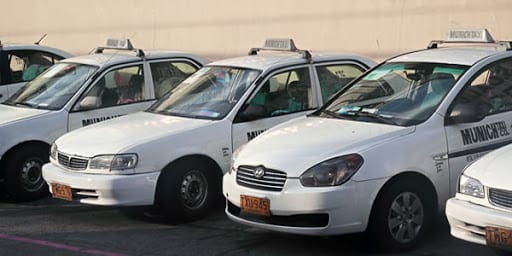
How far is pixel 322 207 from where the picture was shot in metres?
6.46

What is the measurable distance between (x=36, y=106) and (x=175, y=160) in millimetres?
2565

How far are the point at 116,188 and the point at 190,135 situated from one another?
0.83 m

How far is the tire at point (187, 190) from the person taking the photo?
789 centimetres

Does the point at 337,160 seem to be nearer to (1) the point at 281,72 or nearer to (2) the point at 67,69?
(1) the point at 281,72

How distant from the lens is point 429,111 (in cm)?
708

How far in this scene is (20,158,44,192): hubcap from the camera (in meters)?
9.26

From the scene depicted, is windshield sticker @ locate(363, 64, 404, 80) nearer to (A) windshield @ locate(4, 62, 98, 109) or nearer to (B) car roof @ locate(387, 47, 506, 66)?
(B) car roof @ locate(387, 47, 506, 66)

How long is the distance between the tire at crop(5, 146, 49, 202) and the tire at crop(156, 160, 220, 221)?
2.02 m

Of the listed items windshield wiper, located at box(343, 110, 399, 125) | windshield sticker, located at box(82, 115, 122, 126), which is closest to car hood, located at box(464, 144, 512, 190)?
windshield wiper, located at box(343, 110, 399, 125)

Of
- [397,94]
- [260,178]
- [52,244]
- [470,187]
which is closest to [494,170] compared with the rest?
[470,187]

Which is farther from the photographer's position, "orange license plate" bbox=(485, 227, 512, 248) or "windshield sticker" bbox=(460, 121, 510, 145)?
"windshield sticker" bbox=(460, 121, 510, 145)

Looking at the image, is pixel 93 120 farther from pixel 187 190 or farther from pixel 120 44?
pixel 187 190

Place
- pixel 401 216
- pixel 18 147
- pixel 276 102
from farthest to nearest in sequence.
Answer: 1. pixel 18 147
2. pixel 276 102
3. pixel 401 216

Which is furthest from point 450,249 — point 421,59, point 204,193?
point 204,193
